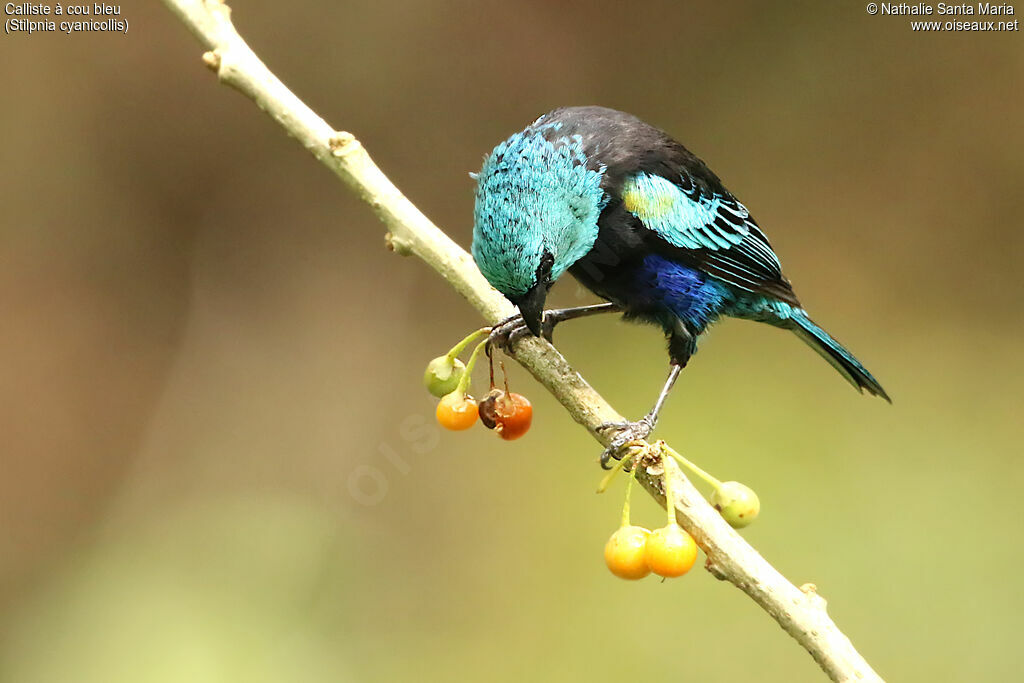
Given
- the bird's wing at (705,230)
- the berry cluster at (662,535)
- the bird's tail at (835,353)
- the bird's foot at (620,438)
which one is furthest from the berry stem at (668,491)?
the bird's tail at (835,353)

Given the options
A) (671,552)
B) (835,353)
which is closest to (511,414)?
(671,552)

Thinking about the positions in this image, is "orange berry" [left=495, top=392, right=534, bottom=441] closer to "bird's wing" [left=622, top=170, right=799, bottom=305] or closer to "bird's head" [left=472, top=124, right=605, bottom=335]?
"bird's head" [left=472, top=124, right=605, bottom=335]

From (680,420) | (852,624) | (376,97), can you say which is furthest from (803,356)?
(376,97)

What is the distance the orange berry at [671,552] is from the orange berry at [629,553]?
0.04m

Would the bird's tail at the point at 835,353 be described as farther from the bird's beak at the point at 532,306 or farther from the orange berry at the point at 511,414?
the orange berry at the point at 511,414

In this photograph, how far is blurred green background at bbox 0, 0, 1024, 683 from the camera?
5.74 m

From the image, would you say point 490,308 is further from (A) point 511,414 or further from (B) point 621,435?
(B) point 621,435

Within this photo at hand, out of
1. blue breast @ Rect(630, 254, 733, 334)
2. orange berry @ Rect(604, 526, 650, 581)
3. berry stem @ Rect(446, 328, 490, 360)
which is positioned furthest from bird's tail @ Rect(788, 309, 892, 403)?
orange berry @ Rect(604, 526, 650, 581)

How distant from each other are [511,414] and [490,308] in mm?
316

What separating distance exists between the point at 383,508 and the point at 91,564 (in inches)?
69.4

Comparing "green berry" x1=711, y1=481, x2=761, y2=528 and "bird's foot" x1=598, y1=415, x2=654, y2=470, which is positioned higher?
"bird's foot" x1=598, y1=415, x2=654, y2=470

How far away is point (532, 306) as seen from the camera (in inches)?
124

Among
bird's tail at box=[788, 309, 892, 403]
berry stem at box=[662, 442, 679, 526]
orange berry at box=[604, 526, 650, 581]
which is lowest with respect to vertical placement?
orange berry at box=[604, 526, 650, 581]

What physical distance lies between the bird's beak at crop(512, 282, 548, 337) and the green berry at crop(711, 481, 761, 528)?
2.53 feet
